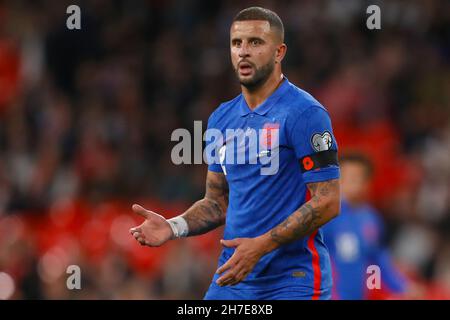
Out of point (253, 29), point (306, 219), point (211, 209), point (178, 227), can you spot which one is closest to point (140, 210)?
point (178, 227)

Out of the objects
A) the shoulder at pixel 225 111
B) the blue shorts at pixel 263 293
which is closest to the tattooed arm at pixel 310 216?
the blue shorts at pixel 263 293

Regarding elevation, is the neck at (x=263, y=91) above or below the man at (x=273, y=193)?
above

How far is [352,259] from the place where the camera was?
25.8 ft

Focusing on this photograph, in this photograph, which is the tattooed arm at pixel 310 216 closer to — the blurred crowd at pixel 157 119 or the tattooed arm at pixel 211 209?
the tattooed arm at pixel 211 209

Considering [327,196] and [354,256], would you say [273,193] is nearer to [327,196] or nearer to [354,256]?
[327,196]

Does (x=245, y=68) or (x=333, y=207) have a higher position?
(x=245, y=68)

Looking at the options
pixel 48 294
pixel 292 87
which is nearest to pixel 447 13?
pixel 48 294

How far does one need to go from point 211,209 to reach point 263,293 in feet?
2.28

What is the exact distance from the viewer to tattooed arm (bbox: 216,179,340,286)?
502 cm

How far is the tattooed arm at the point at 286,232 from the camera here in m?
5.02

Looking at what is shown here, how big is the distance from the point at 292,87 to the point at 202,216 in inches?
35.2

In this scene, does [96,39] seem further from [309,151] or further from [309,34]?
[309,151]

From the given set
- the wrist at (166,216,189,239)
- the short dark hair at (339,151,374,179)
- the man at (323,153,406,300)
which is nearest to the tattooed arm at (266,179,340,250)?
the wrist at (166,216,189,239)
